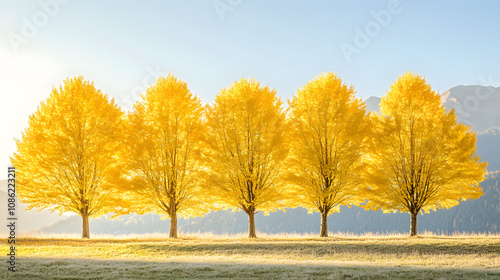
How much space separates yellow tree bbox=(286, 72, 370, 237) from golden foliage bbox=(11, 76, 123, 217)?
464 inches

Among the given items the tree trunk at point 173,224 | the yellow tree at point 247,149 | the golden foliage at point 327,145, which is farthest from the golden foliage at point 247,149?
the tree trunk at point 173,224

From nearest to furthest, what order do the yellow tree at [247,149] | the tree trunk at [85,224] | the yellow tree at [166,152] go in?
the yellow tree at [247,149] → the yellow tree at [166,152] → the tree trunk at [85,224]

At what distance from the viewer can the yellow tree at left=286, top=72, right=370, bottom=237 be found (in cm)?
2656


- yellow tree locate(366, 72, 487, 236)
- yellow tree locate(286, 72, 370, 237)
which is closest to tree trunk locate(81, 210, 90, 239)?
yellow tree locate(286, 72, 370, 237)

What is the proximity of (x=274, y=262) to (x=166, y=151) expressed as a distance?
573 inches

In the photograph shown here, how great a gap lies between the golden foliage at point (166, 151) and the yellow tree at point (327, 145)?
20.5 feet

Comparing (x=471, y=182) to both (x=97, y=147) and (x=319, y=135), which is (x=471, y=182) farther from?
(x=97, y=147)

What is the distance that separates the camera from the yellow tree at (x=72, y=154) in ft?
88.8

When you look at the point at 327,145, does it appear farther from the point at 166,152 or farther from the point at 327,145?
the point at 166,152

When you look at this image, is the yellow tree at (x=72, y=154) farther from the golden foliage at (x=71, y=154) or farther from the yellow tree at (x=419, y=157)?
the yellow tree at (x=419, y=157)

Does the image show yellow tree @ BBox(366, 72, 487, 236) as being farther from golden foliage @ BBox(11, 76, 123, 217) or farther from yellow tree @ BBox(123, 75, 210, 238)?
golden foliage @ BBox(11, 76, 123, 217)

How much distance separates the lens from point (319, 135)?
27109 millimetres

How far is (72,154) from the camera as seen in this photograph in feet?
A: 90.1

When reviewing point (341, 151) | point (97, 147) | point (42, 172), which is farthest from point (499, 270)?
point (42, 172)
